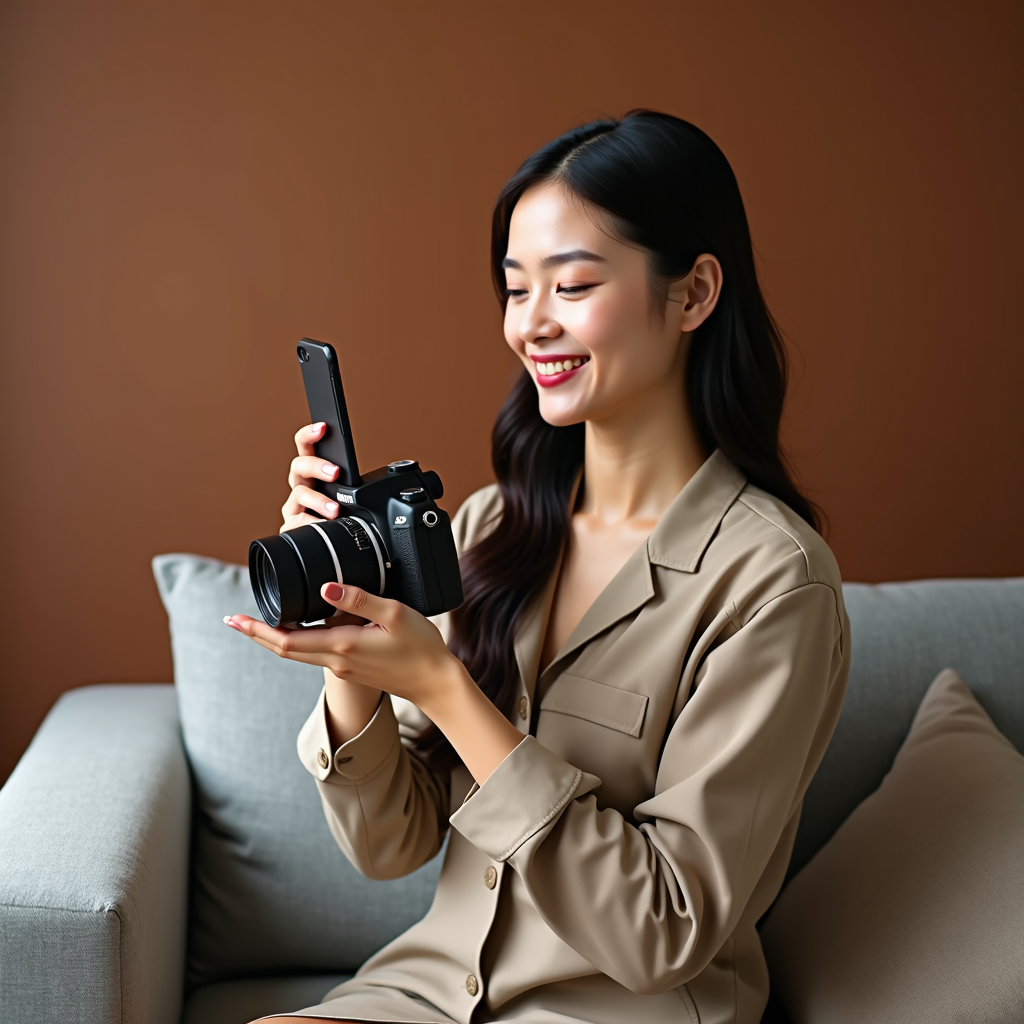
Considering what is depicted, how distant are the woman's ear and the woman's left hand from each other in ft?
1.41

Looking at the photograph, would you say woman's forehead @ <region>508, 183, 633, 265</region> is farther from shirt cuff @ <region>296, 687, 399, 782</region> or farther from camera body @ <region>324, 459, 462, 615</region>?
shirt cuff @ <region>296, 687, 399, 782</region>

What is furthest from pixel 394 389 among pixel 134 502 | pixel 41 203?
pixel 41 203

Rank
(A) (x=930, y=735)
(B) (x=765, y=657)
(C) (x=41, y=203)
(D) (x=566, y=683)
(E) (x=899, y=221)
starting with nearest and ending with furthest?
(B) (x=765, y=657) → (D) (x=566, y=683) → (A) (x=930, y=735) → (C) (x=41, y=203) → (E) (x=899, y=221)

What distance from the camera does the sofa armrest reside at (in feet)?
3.62

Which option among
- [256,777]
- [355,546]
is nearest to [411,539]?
[355,546]

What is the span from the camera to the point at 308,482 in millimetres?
1100

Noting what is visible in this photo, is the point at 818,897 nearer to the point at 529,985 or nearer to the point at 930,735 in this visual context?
the point at 930,735

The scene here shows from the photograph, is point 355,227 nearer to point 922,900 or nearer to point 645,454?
point 645,454

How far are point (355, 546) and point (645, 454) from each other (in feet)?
1.33

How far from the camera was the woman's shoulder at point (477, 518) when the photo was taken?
1.38 meters

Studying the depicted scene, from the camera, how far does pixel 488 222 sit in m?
2.06

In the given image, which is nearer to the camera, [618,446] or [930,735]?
[618,446]

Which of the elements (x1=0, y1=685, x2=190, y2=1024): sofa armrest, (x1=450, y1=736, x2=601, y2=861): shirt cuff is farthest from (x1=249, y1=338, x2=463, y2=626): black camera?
(x1=0, y1=685, x2=190, y2=1024): sofa armrest

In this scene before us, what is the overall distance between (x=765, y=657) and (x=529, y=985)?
41 centimetres
